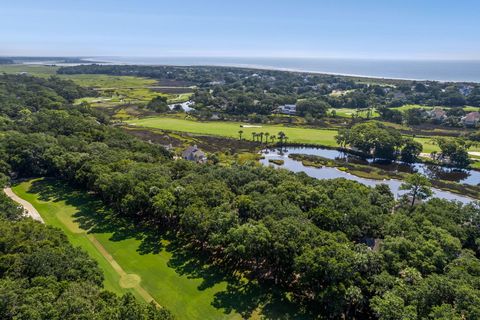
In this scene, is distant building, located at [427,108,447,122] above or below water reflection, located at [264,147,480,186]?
above

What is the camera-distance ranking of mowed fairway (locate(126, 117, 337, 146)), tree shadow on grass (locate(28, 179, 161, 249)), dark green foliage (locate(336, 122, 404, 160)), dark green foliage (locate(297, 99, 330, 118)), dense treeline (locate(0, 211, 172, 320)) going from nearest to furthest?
dense treeline (locate(0, 211, 172, 320)), tree shadow on grass (locate(28, 179, 161, 249)), dark green foliage (locate(336, 122, 404, 160)), mowed fairway (locate(126, 117, 337, 146)), dark green foliage (locate(297, 99, 330, 118))

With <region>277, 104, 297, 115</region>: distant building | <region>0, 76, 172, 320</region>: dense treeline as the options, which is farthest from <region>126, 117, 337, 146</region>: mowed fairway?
<region>0, 76, 172, 320</region>: dense treeline

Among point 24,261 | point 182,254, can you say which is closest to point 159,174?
A: point 182,254

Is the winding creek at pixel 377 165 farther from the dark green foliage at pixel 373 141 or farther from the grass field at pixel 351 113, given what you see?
the grass field at pixel 351 113

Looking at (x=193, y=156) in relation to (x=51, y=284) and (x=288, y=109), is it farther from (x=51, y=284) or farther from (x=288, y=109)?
(x=288, y=109)

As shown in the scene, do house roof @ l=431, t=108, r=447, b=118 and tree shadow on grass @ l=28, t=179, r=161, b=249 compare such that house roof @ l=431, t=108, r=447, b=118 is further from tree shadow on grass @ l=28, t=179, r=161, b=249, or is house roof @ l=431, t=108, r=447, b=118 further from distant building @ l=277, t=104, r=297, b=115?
tree shadow on grass @ l=28, t=179, r=161, b=249

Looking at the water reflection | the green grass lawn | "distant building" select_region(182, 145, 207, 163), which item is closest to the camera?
the water reflection

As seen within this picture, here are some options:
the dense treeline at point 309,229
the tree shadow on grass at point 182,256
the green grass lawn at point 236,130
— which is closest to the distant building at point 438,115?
the green grass lawn at point 236,130
